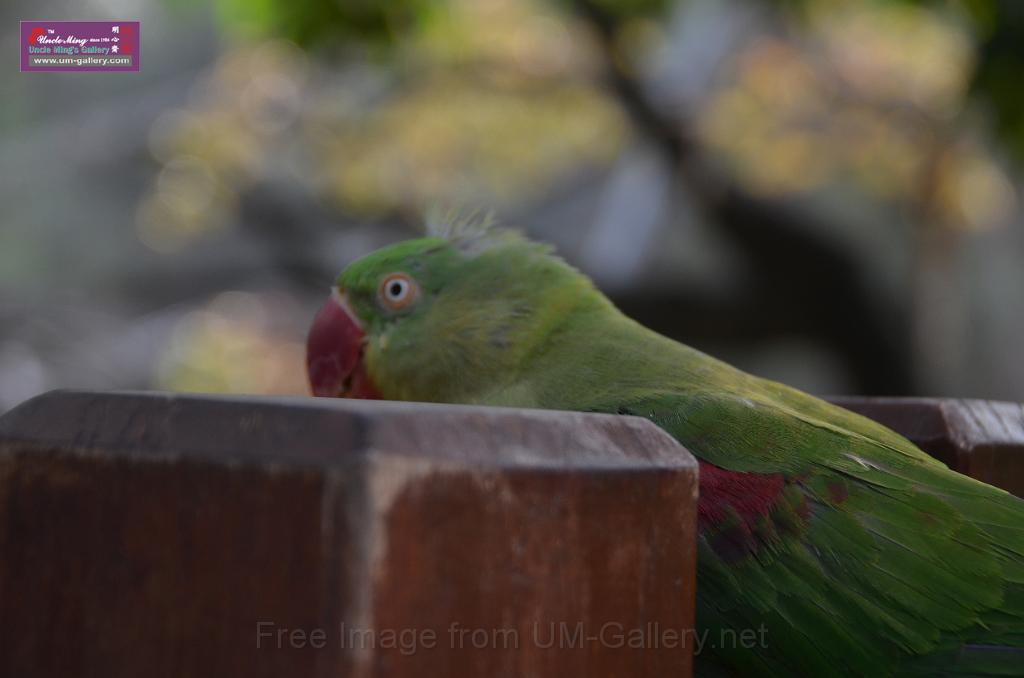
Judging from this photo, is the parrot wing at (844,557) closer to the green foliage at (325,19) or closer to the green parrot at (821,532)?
the green parrot at (821,532)

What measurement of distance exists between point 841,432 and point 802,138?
17.4ft

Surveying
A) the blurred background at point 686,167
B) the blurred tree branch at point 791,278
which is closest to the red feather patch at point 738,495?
the blurred background at point 686,167

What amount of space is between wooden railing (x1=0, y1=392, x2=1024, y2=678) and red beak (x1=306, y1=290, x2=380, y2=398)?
4.33ft

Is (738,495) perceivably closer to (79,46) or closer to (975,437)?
(975,437)

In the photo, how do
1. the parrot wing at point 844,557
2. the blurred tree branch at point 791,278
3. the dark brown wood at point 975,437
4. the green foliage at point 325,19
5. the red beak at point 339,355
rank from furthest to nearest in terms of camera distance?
the blurred tree branch at point 791,278, the green foliage at point 325,19, the red beak at point 339,355, the dark brown wood at point 975,437, the parrot wing at point 844,557

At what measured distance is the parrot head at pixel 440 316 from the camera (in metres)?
2.08

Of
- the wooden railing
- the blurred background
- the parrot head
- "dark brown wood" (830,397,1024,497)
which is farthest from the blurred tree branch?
the wooden railing

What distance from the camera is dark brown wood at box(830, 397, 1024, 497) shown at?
1.59 meters

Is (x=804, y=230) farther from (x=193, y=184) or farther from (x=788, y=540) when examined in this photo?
(x=788, y=540)

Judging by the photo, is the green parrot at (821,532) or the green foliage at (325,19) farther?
the green foliage at (325,19)

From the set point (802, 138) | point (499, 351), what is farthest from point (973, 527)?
point (802, 138)

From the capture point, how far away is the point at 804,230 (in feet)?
21.9

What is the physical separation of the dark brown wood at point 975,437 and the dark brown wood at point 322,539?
88 cm

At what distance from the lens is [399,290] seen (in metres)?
2.18
